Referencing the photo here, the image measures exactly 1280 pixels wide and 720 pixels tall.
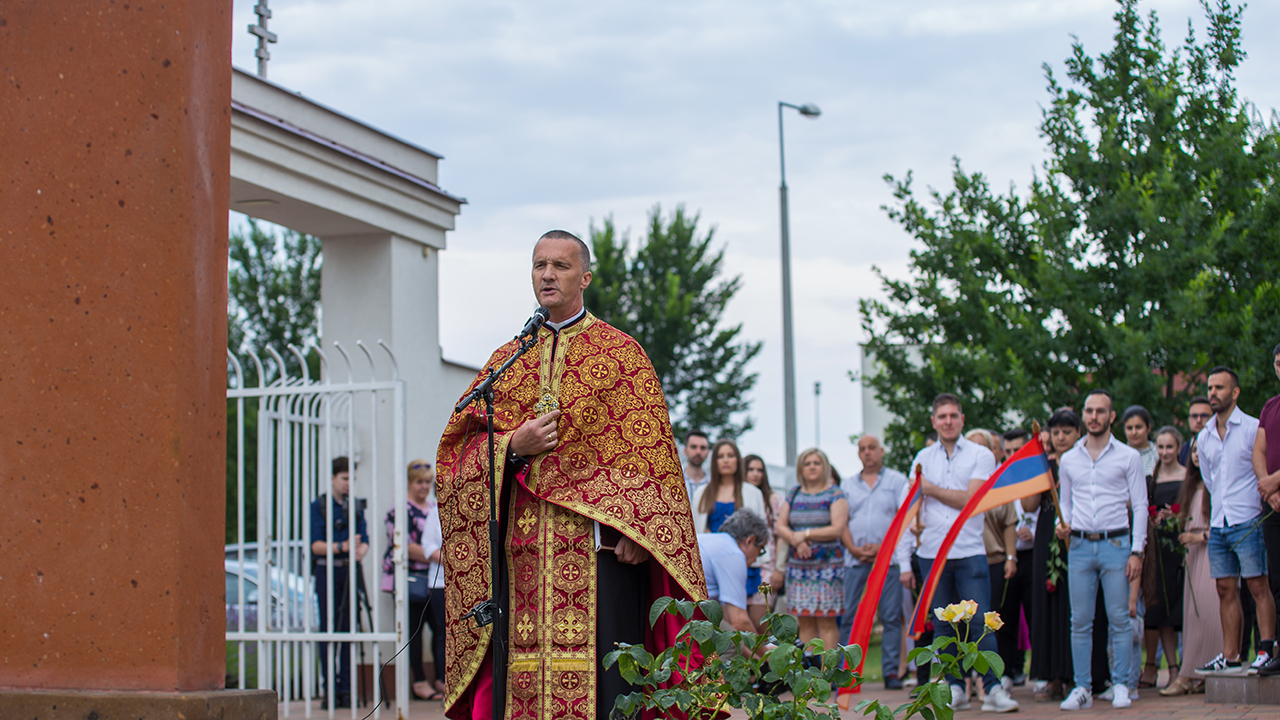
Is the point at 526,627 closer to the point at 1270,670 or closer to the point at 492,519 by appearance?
the point at 492,519

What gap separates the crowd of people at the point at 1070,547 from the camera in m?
7.98

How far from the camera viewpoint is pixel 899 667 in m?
10.2

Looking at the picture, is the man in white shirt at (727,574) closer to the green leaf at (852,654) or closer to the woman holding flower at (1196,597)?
the woman holding flower at (1196,597)

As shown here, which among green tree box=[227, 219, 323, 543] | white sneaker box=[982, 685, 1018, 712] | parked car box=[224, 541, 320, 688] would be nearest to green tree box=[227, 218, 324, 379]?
green tree box=[227, 219, 323, 543]

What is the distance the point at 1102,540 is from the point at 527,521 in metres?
4.54

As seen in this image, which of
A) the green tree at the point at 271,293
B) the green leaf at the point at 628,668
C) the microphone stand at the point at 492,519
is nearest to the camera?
the green leaf at the point at 628,668

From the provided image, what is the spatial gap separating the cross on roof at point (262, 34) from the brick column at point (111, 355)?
6.36 meters

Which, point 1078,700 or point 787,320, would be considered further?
point 787,320

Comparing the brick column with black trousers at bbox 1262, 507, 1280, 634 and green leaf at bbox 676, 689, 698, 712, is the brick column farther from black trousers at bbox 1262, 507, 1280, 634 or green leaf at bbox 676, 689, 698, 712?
black trousers at bbox 1262, 507, 1280, 634

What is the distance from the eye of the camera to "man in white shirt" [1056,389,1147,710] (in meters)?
8.22

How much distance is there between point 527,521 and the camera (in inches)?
198

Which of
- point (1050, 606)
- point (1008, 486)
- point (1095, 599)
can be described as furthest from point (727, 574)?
point (1050, 606)

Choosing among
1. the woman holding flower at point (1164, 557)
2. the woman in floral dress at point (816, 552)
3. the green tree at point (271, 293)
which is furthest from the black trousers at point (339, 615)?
the green tree at point (271, 293)

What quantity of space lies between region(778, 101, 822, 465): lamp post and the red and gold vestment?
15.6m
